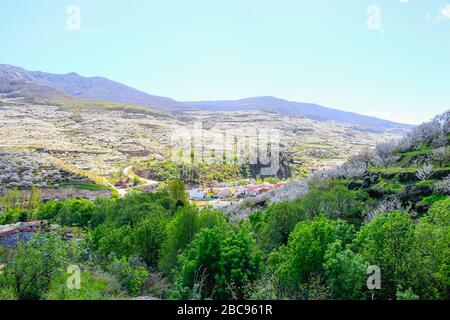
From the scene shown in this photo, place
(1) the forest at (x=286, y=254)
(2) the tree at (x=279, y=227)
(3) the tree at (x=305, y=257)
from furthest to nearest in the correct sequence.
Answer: (2) the tree at (x=279, y=227), (3) the tree at (x=305, y=257), (1) the forest at (x=286, y=254)

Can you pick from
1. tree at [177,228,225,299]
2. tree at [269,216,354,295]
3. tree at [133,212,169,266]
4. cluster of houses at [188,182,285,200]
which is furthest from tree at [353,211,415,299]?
cluster of houses at [188,182,285,200]

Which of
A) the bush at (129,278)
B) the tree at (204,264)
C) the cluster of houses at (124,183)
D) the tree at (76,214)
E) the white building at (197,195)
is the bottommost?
the white building at (197,195)

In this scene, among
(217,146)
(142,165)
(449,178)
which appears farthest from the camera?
(217,146)

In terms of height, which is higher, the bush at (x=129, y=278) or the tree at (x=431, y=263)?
the tree at (x=431, y=263)

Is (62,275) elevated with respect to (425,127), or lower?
lower

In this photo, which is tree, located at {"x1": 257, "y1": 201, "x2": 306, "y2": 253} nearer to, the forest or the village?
the forest

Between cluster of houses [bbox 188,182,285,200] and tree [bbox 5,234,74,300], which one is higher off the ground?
tree [bbox 5,234,74,300]

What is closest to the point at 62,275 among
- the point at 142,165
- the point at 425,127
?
the point at 425,127

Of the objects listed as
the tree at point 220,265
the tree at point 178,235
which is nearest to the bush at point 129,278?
the tree at point 220,265

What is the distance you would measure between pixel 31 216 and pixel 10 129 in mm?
126635

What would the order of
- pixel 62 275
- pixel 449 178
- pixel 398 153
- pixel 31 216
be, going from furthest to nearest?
pixel 31 216 < pixel 398 153 < pixel 449 178 < pixel 62 275

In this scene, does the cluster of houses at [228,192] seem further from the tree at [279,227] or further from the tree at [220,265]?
the tree at [220,265]

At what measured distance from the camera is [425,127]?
152ft
